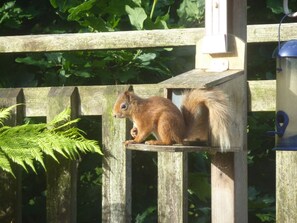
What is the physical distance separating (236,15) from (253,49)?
142cm

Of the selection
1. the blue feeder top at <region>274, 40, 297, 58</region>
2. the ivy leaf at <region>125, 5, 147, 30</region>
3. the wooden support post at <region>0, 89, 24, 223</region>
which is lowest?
the wooden support post at <region>0, 89, 24, 223</region>

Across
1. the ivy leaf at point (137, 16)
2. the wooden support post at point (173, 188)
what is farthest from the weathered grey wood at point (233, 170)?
the ivy leaf at point (137, 16)

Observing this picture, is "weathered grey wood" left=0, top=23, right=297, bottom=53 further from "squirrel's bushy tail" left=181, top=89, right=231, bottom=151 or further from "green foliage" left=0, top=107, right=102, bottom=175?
"squirrel's bushy tail" left=181, top=89, right=231, bottom=151

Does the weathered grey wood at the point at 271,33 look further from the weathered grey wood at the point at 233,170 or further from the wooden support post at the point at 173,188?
the weathered grey wood at the point at 233,170

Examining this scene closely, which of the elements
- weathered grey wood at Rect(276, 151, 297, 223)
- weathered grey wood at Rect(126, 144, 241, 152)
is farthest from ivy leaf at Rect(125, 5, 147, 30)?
weathered grey wood at Rect(126, 144, 241, 152)

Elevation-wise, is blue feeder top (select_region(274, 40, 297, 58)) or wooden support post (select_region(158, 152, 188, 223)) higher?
blue feeder top (select_region(274, 40, 297, 58))

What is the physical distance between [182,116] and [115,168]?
0.85m

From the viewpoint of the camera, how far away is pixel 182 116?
10.2ft

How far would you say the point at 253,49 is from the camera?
459 centimetres

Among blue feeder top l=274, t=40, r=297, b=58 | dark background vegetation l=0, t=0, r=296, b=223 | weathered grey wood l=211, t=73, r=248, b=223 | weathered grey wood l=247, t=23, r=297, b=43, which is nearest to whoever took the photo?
weathered grey wood l=211, t=73, r=248, b=223

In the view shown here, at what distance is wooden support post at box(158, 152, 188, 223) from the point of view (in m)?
3.74

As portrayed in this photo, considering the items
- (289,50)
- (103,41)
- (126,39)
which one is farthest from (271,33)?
(103,41)

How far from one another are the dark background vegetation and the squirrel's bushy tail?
1049 mm

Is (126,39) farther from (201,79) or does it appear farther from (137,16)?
(201,79)
